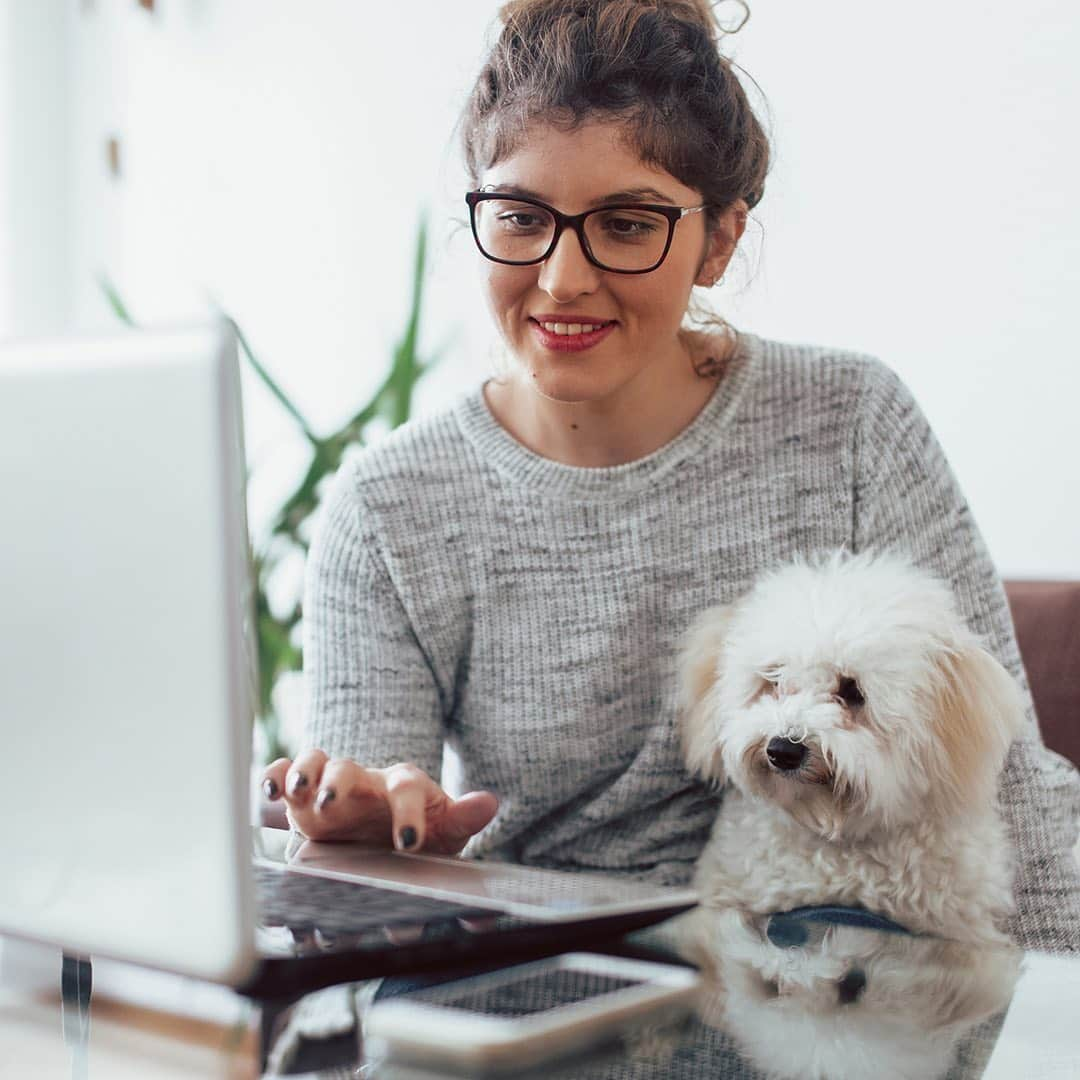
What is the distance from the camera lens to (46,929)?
58 centimetres

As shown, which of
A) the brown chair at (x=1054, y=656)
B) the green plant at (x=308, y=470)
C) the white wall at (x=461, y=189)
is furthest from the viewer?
the green plant at (x=308, y=470)

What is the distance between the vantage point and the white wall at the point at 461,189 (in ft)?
6.34

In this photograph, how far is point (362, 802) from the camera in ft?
3.06

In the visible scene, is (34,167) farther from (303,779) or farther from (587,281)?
(303,779)

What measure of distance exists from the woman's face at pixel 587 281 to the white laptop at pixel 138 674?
655 mm

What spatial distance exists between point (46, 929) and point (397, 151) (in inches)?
92.9

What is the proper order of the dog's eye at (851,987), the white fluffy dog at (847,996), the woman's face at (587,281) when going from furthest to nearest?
1. the woman's face at (587,281)
2. the dog's eye at (851,987)
3. the white fluffy dog at (847,996)

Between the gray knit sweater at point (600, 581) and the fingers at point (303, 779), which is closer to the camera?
the fingers at point (303, 779)

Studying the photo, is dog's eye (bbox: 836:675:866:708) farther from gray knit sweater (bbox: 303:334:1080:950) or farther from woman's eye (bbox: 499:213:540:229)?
woman's eye (bbox: 499:213:540:229)

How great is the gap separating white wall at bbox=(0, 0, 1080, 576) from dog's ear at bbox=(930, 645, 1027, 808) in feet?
1.58

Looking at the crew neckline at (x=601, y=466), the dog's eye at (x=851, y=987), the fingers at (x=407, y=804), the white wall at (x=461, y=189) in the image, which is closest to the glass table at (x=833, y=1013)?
the dog's eye at (x=851, y=987)

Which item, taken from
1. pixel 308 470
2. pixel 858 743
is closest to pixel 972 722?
pixel 858 743

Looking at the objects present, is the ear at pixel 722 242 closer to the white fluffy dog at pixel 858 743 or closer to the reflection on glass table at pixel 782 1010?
the white fluffy dog at pixel 858 743

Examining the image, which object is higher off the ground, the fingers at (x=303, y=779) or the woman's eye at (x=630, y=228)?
the woman's eye at (x=630, y=228)
